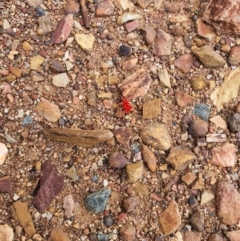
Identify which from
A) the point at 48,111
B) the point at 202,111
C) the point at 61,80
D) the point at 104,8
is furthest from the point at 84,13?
the point at 202,111

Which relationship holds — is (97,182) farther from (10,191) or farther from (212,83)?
(212,83)

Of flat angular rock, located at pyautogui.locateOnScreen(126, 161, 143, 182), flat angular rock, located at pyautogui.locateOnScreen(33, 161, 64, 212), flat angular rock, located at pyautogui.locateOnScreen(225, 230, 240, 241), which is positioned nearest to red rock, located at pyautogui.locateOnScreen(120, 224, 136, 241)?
flat angular rock, located at pyautogui.locateOnScreen(126, 161, 143, 182)

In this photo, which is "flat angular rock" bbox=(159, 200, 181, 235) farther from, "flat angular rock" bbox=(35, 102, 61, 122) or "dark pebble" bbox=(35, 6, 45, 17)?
"dark pebble" bbox=(35, 6, 45, 17)

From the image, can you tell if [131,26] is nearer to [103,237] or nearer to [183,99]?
[183,99]

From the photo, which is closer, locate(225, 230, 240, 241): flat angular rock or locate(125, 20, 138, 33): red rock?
locate(225, 230, 240, 241): flat angular rock

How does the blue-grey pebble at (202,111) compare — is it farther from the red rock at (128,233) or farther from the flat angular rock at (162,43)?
the red rock at (128,233)

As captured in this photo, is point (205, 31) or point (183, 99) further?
point (205, 31)

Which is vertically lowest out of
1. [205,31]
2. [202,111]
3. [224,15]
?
[202,111]
